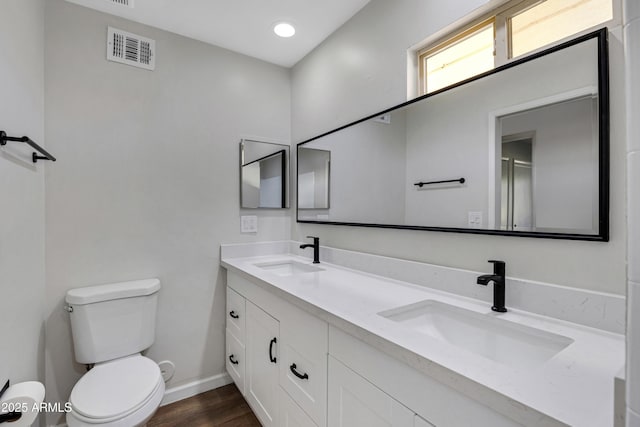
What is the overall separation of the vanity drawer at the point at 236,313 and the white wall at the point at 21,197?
3.14 feet

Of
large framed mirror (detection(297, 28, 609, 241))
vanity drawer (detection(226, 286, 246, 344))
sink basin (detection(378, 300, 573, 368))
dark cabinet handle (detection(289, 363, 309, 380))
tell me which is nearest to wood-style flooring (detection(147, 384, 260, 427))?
vanity drawer (detection(226, 286, 246, 344))

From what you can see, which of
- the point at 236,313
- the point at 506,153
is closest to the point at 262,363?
the point at 236,313

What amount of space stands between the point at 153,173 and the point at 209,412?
1.55 metres

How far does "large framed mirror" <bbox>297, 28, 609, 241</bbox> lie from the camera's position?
34.5 inches

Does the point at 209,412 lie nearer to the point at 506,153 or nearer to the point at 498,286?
the point at 498,286

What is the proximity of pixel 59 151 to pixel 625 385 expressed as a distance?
7.50 feet

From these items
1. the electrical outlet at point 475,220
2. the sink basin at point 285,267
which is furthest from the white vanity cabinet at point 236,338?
the electrical outlet at point 475,220

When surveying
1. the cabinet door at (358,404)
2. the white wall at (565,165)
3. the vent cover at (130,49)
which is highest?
the vent cover at (130,49)

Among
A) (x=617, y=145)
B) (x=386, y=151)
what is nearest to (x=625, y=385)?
(x=617, y=145)

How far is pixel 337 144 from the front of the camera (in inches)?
75.4

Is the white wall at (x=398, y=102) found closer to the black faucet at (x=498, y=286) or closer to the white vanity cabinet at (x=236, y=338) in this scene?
the black faucet at (x=498, y=286)

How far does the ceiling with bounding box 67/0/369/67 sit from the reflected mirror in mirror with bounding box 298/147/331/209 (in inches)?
30.3

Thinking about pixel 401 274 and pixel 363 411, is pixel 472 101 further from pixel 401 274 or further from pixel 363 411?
pixel 363 411

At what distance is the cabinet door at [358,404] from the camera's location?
30.7 inches
